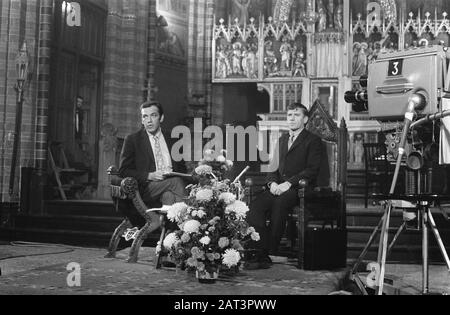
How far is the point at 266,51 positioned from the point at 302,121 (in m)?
5.22

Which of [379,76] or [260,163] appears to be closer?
[379,76]

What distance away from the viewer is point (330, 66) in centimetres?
980

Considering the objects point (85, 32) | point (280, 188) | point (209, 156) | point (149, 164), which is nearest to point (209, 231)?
point (209, 156)

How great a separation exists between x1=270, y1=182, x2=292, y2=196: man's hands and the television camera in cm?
155

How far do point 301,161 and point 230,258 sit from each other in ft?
4.79

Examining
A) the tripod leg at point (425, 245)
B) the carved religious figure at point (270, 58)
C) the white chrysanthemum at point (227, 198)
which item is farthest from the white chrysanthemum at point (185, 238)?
the carved religious figure at point (270, 58)

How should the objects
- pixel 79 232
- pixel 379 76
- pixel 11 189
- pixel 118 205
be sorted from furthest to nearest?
pixel 11 189
pixel 79 232
pixel 118 205
pixel 379 76

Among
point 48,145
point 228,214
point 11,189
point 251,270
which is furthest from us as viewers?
point 48,145

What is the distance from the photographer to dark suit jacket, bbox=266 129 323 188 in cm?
502

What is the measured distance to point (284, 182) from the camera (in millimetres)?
4988

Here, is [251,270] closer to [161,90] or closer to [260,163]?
[260,163]

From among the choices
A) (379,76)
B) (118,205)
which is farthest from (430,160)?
(118,205)

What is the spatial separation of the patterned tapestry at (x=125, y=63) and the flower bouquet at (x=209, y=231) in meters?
6.02

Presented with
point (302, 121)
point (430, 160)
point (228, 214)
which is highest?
point (302, 121)
